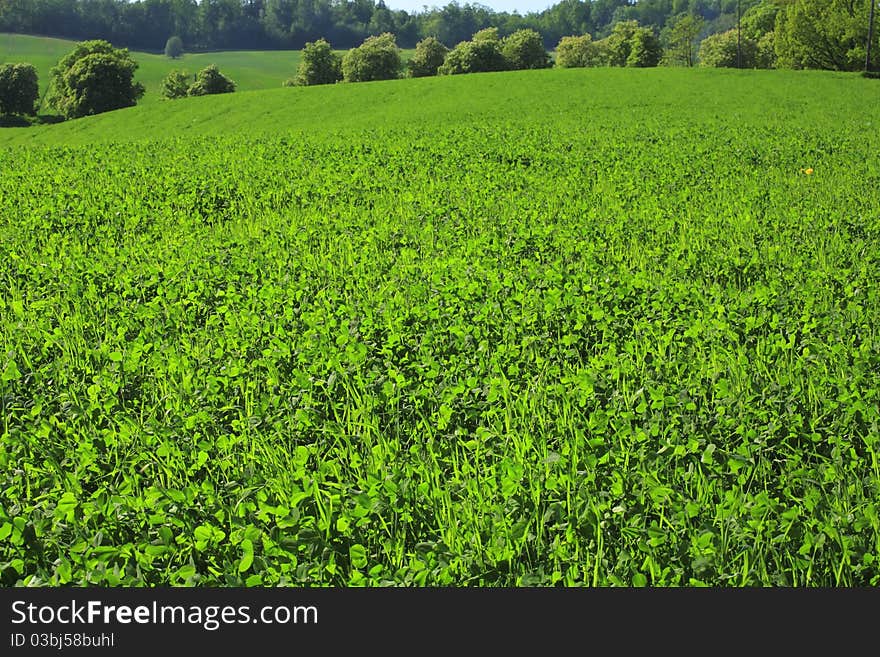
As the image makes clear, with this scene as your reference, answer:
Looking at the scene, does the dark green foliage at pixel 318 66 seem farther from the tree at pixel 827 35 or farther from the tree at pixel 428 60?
the tree at pixel 827 35

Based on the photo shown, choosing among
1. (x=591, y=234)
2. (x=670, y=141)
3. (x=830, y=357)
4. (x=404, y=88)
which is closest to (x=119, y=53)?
(x=404, y=88)

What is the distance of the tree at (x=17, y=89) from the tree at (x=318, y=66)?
26.6 meters

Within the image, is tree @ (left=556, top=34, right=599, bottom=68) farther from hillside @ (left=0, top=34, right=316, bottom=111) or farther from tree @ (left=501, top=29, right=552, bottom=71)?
hillside @ (left=0, top=34, right=316, bottom=111)

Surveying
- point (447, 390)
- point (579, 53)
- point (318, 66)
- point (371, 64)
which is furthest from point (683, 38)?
point (447, 390)

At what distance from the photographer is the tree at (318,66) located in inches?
3211

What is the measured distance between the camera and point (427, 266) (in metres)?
8.74

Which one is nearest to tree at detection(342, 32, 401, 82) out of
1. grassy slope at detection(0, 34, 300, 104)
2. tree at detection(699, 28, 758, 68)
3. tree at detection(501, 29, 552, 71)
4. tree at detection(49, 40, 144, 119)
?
tree at detection(501, 29, 552, 71)

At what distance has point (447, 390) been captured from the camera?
17.6 feet

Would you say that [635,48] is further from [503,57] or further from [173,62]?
[173,62]

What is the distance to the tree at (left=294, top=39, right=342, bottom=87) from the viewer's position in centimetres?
8156

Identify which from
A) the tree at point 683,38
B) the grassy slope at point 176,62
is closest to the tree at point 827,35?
the tree at point 683,38

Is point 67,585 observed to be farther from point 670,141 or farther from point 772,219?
point 670,141

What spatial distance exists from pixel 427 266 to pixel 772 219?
5.71 meters

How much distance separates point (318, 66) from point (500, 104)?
46.4m
